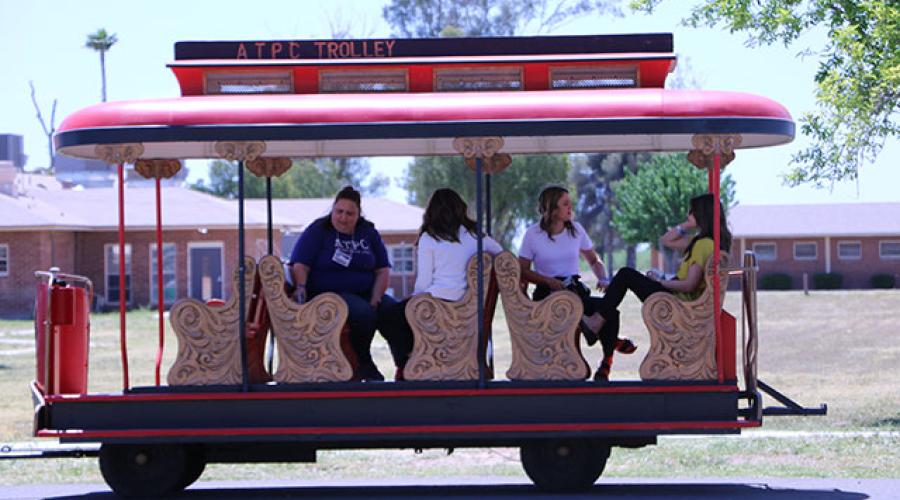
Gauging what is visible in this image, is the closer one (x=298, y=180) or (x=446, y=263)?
(x=446, y=263)

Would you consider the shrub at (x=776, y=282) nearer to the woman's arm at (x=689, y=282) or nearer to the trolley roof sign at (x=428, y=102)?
the trolley roof sign at (x=428, y=102)

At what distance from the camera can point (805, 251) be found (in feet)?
196

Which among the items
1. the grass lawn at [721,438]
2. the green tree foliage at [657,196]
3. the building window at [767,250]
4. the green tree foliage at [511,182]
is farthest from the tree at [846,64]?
the building window at [767,250]

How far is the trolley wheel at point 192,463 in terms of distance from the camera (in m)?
8.95

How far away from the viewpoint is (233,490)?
9586 millimetres

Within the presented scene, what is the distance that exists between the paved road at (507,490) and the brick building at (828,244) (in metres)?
48.4

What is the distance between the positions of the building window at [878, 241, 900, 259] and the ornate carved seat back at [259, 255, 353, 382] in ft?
175

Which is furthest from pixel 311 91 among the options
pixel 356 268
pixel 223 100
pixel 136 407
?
pixel 136 407

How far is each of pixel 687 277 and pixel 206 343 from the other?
10.2 ft

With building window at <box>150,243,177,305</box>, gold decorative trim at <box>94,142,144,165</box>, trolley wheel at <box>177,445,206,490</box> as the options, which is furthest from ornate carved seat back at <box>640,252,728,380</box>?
building window at <box>150,243,177,305</box>

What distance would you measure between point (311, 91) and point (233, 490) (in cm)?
288

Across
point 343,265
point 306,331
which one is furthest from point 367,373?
point 343,265

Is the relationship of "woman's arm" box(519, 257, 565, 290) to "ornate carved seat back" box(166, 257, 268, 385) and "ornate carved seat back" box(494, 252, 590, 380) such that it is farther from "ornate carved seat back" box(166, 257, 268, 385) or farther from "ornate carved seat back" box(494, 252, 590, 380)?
"ornate carved seat back" box(166, 257, 268, 385)

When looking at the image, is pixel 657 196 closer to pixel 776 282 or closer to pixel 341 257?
pixel 776 282
